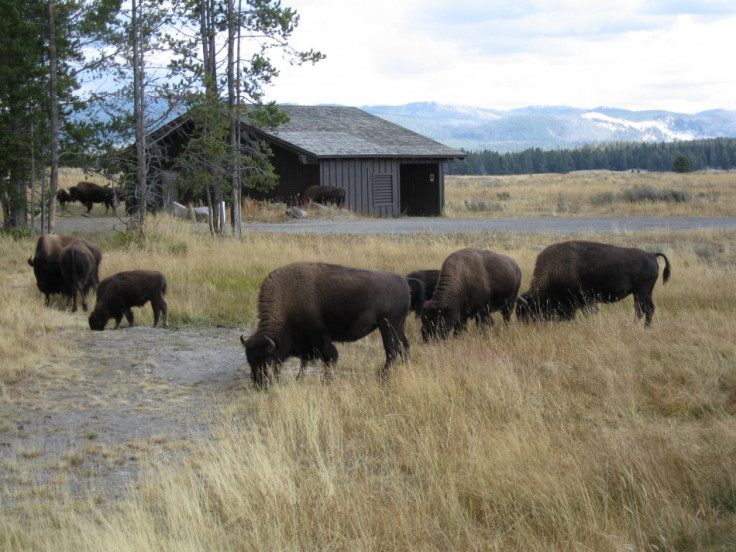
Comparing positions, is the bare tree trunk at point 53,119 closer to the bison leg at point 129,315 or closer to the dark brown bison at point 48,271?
the dark brown bison at point 48,271

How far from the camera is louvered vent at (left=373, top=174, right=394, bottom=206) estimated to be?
38.3 metres

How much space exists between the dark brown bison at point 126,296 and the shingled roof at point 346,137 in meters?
21.8

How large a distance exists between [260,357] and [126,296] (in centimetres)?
482

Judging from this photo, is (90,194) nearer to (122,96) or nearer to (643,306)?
(122,96)

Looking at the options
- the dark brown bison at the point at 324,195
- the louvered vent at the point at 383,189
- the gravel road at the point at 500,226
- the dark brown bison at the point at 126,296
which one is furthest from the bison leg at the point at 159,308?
the louvered vent at the point at 383,189

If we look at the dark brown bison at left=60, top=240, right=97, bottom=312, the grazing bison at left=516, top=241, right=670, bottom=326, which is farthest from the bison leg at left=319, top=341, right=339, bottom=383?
the dark brown bison at left=60, top=240, right=97, bottom=312

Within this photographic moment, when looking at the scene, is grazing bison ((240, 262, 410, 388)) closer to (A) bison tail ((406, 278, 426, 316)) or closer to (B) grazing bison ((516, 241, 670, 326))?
(A) bison tail ((406, 278, 426, 316))

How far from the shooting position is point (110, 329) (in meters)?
13.1


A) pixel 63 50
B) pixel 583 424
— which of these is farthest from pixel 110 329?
pixel 63 50

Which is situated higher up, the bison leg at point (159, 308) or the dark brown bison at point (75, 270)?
the dark brown bison at point (75, 270)

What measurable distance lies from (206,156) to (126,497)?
1924 cm

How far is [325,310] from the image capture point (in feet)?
31.3

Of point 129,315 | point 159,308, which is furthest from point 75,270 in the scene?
point 159,308

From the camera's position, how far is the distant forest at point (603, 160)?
141m
